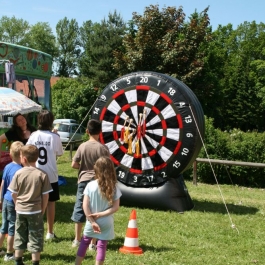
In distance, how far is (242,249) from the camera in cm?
660

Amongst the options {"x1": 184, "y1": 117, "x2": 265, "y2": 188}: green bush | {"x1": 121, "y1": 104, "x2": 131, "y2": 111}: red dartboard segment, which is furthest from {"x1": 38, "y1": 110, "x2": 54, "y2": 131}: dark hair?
{"x1": 184, "y1": 117, "x2": 265, "y2": 188}: green bush

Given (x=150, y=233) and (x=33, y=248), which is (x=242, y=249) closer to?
(x=150, y=233)

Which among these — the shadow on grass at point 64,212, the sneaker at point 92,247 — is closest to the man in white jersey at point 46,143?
the sneaker at point 92,247

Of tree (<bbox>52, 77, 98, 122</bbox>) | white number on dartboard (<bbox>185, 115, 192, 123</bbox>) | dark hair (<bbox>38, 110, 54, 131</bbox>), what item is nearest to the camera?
dark hair (<bbox>38, 110, 54, 131</bbox>)

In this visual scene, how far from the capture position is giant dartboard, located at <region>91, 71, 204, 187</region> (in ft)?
28.7

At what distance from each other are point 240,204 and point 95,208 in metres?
6.14

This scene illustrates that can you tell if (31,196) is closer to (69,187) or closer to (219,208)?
(219,208)

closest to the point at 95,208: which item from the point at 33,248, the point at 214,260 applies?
the point at 33,248

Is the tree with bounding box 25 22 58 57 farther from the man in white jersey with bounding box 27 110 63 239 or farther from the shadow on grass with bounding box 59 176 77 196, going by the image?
the man in white jersey with bounding box 27 110 63 239

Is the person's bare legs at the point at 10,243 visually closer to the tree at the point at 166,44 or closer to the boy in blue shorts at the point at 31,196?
the boy in blue shorts at the point at 31,196

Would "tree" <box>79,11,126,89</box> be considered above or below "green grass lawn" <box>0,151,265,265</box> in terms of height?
above

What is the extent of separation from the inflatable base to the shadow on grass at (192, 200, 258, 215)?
42 centimetres

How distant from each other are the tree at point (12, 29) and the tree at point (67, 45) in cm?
588

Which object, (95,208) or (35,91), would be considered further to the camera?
(35,91)
